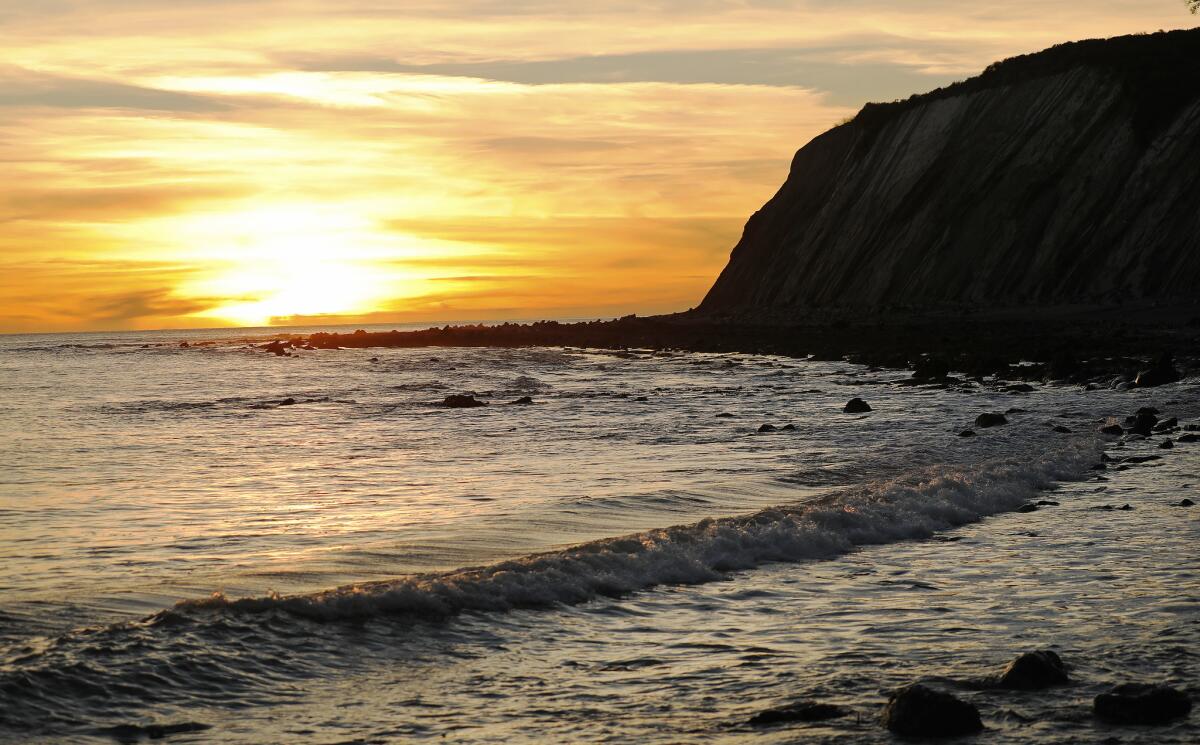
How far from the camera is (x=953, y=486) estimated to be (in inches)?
534

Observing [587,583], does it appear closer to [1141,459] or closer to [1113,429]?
[1141,459]

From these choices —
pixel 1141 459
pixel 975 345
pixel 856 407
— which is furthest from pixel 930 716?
pixel 975 345

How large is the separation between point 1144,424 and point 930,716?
48.6 feet

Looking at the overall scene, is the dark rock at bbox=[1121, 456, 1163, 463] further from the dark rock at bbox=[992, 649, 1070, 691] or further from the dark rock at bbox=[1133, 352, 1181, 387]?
the dark rock at bbox=[1133, 352, 1181, 387]

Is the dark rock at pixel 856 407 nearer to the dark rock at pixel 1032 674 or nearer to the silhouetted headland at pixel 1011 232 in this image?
the silhouetted headland at pixel 1011 232

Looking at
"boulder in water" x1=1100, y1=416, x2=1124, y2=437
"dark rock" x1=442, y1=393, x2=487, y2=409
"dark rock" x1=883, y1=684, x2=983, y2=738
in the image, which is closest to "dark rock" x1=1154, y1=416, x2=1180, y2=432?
"boulder in water" x1=1100, y1=416, x2=1124, y2=437

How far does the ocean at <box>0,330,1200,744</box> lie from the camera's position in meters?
6.14

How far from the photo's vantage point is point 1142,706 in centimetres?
556

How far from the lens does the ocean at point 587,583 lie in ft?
20.1

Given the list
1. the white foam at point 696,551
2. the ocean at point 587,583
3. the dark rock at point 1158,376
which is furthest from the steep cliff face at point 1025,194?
the white foam at point 696,551

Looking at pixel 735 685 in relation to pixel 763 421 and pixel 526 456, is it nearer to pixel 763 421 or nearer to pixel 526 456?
pixel 526 456

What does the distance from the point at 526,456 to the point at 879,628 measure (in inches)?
442

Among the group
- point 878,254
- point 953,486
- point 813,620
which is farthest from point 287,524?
point 878,254

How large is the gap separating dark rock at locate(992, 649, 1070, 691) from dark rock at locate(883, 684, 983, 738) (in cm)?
63
